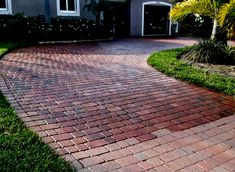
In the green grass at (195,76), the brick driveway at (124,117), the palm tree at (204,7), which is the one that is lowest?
the brick driveway at (124,117)

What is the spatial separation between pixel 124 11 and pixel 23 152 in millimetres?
18241

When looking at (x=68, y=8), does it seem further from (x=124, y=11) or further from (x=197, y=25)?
(x=197, y=25)

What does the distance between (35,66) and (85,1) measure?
10206 mm

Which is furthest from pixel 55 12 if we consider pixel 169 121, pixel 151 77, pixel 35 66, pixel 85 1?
pixel 169 121

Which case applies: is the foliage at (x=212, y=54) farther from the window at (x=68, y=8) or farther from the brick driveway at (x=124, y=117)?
the window at (x=68, y=8)

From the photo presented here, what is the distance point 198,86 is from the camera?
21.9 feet

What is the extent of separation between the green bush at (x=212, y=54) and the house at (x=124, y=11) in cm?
843

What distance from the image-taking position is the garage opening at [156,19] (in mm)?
20902

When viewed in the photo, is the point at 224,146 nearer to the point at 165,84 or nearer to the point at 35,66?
the point at 165,84

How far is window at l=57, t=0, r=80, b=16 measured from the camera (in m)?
16.8

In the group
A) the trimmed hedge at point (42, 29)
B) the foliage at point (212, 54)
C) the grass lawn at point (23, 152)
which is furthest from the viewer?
Result: the trimmed hedge at point (42, 29)

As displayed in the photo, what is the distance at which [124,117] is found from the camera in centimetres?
461

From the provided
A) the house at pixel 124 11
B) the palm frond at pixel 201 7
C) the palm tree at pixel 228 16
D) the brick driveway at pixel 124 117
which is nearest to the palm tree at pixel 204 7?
the palm frond at pixel 201 7

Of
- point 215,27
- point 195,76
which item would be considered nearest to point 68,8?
point 215,27
